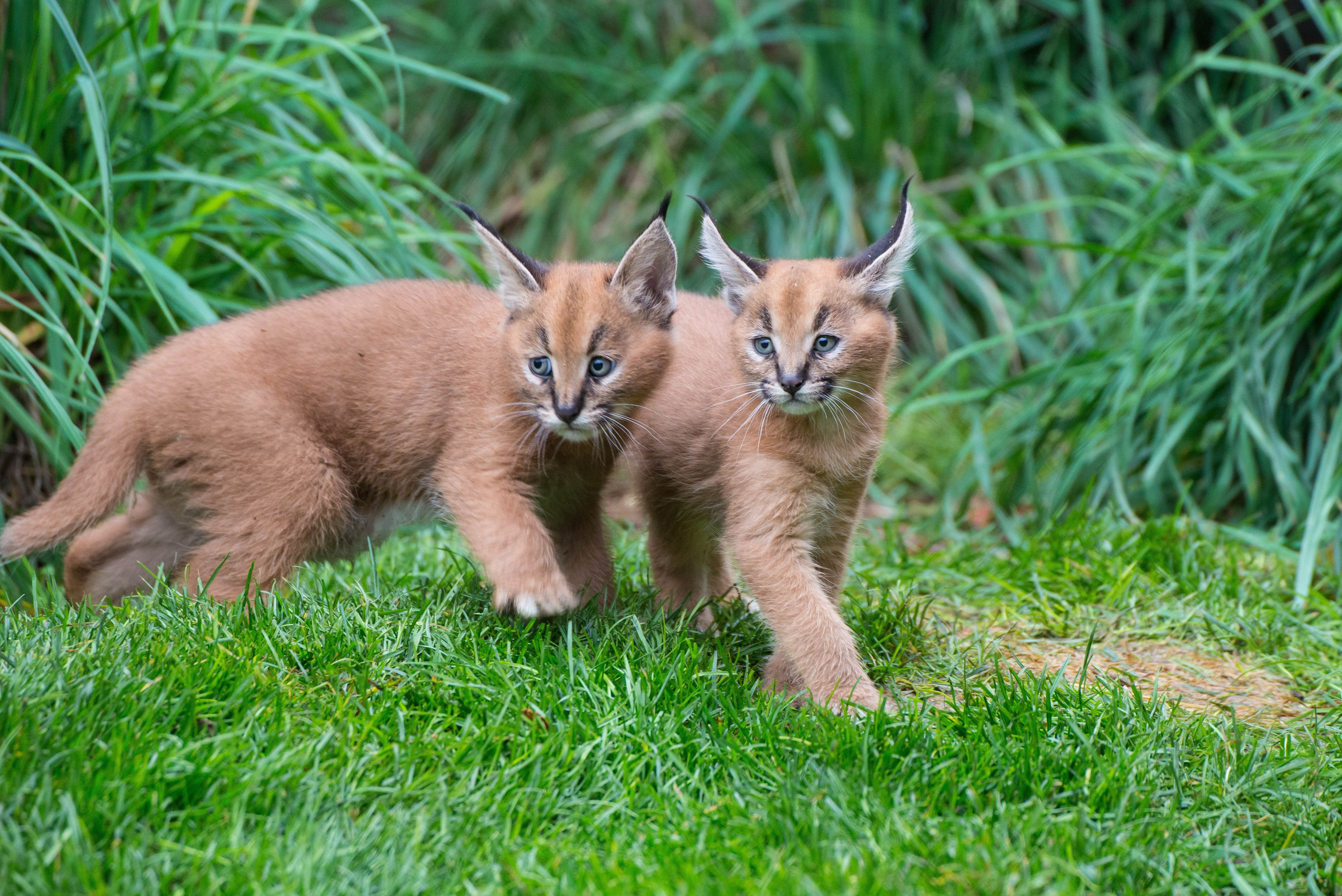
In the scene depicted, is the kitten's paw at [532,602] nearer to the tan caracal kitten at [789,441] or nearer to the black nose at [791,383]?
the tan caracal kitten at [789,441]

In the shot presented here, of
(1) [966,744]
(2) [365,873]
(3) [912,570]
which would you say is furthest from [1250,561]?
(2) [365,873]

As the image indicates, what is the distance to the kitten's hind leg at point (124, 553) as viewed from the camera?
4.35m

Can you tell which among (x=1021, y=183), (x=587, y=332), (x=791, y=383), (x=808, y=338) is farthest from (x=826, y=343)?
(x=1021, y=183)

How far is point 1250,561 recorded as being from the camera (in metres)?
5.20

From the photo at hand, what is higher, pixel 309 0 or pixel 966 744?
pixel 309 0

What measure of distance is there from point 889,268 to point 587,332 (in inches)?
42.0

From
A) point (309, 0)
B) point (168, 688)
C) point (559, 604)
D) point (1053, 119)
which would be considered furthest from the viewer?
point (1053, 119)

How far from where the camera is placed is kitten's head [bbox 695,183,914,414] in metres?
3.81

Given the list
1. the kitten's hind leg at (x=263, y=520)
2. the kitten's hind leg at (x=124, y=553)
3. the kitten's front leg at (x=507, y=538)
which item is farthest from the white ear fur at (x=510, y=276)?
the kitten's hind leg at (x=124, y=553)

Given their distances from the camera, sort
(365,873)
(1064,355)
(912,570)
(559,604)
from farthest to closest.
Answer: (1064,355) < (912,570) < (559,604) < (365,873)

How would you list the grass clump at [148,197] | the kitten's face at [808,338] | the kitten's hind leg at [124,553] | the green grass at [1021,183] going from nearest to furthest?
the kitten's face at [808,338] < the kitten's hind leg at [124,553] < the grass clump at [148,197] < the green grass at [1021,183]

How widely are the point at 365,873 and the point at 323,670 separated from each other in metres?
0.83

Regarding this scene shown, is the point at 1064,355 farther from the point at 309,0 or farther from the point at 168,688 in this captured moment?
the point at 168,688

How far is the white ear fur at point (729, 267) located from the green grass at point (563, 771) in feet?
3.78
